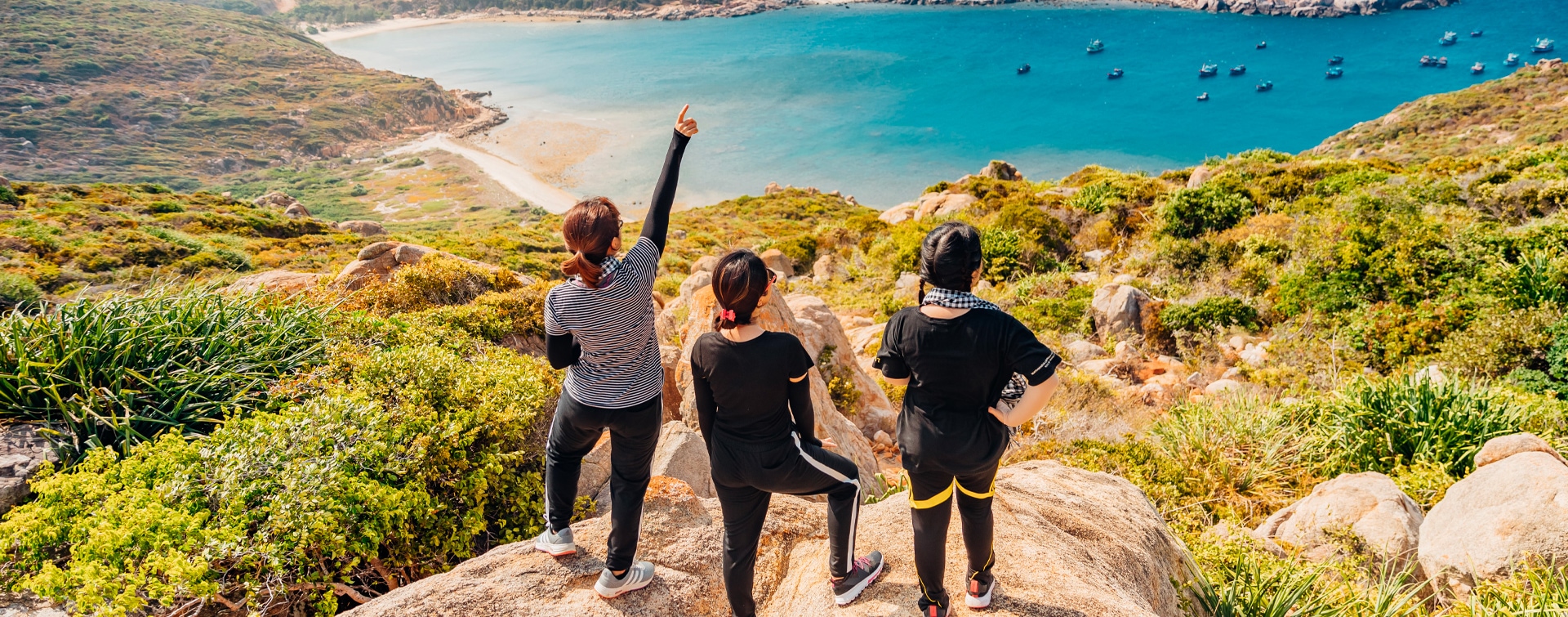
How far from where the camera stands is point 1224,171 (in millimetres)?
22078

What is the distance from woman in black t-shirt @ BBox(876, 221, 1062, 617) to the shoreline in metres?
124

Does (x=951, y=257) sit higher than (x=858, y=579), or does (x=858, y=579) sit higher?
(x=951, y=257)

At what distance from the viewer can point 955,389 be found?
2969mm

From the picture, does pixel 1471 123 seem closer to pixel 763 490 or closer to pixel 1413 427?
pixel 1413 427

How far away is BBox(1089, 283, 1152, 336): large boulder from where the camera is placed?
12594 mm

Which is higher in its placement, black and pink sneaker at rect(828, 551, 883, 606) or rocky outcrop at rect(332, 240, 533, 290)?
black and pink sneaker at rect(828, 551, 883, 606)

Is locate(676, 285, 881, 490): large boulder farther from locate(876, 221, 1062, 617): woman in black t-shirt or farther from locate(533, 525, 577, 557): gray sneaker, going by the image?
locate(876, 221, 1062, 617): woman in black t-shirt

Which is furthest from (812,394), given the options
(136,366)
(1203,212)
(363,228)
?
(363,228)

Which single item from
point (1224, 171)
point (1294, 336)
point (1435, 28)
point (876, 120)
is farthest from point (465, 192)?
point (1435, 28)

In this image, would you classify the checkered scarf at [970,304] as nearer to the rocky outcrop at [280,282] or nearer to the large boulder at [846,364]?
the large boulder at [846,364]

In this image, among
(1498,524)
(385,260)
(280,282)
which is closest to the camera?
(1498,524)

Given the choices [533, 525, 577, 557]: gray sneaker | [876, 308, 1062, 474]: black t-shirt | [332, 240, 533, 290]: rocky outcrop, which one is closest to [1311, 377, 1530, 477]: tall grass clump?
[876, 308, 1062, 474]: black t-shirt

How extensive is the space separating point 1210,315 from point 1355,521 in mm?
7765

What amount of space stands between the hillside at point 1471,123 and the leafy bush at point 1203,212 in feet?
89.5
